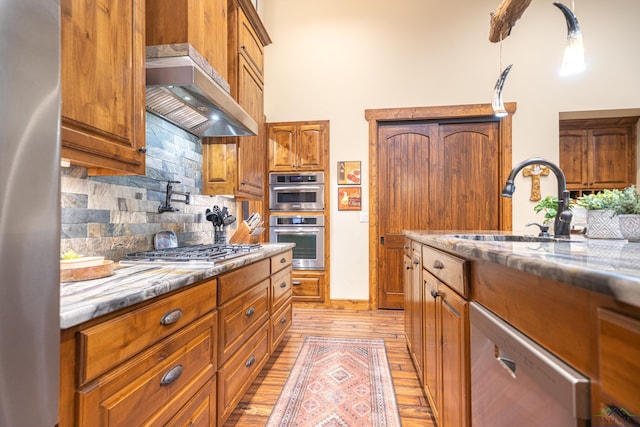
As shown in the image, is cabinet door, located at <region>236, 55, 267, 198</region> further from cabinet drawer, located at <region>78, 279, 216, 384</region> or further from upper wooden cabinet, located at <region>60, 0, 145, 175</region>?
cabinet drawer, located at <region>78, 279, 216, 384</region>

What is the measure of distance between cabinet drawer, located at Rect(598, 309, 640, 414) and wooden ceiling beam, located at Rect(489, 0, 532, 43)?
194 centimetres

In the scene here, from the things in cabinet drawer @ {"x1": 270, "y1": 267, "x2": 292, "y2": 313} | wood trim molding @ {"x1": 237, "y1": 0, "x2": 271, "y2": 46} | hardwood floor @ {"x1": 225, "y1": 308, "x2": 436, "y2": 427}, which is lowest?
hardwood floor @ {"x1": 225, "y1": 308, "x2": 436, "y2": 427}

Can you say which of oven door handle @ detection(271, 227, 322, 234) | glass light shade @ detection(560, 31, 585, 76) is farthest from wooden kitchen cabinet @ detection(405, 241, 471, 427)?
oven door handle @ detection(271, 227, 322, 234)

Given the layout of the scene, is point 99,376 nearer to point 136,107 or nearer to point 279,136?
point 136,107

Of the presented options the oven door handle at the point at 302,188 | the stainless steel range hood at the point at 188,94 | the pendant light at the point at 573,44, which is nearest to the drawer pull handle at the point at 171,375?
the stainless steel range hood at the point at 188,94

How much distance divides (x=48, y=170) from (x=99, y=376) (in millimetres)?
526

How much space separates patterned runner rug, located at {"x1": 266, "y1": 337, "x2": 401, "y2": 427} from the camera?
1626 millimetres

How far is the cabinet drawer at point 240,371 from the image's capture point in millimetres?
1408

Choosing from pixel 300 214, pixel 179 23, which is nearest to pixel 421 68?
pixel 300 214

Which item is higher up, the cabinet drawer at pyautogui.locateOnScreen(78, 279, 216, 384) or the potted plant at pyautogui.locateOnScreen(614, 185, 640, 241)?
the potted plant at pyautogui.locateOnScreen(614, 185, 640, 241)

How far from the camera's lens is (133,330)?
857 millimetres

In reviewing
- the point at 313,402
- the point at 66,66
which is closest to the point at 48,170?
the point at 66,66

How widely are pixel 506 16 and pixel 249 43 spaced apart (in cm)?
187

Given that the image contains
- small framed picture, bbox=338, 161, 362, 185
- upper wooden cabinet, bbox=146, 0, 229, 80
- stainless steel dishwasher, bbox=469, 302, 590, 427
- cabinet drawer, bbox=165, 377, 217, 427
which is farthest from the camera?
small framed picture, bbox=338, 161, 362, 185
